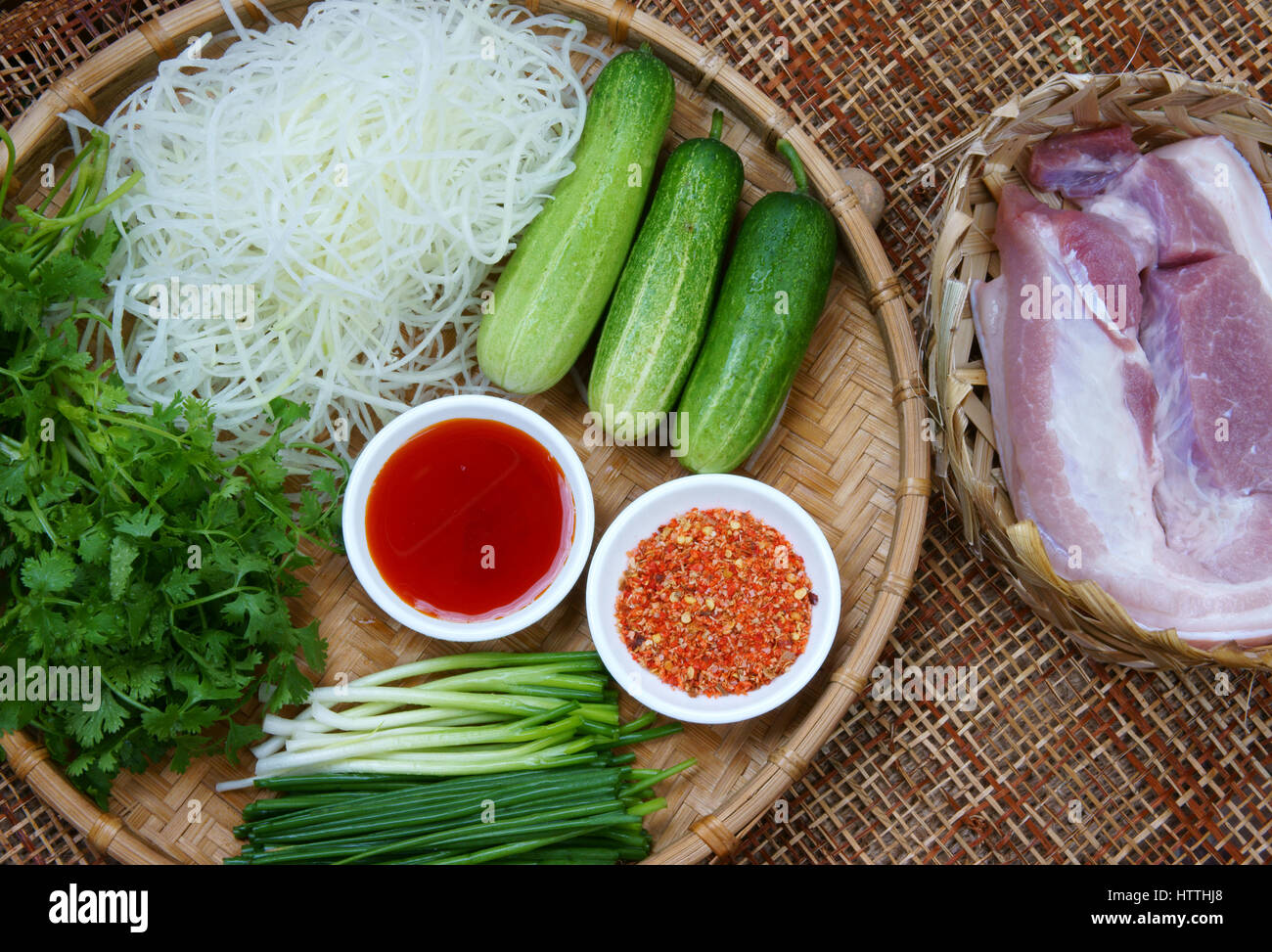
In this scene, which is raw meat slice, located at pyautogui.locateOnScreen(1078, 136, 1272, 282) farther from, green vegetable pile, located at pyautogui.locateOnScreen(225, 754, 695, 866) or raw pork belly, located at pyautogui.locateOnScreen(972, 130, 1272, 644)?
green vegetable pile, located at pyautogui.locateOnScreen(225, 754, 695, 866)

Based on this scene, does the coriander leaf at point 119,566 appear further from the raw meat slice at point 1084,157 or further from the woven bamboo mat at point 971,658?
the raw meat slice at point 1084,157

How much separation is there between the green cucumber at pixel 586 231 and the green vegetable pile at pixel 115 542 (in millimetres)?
669

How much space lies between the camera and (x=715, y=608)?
2.95m

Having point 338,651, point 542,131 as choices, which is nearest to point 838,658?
point 338,651

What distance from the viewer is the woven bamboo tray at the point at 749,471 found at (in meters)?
2.91

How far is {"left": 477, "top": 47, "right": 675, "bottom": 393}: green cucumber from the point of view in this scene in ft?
9.68

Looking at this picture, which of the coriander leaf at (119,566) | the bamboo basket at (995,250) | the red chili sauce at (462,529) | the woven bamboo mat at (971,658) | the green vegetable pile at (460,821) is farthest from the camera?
the woven bamboo mat at (971,658)

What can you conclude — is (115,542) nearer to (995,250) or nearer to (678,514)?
(678,514)

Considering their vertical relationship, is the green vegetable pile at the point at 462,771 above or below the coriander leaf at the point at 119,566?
below

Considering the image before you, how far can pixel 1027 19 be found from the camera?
3.31 metres

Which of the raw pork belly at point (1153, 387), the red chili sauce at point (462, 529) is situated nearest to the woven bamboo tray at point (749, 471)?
the red chili sauce at point (462, 529)

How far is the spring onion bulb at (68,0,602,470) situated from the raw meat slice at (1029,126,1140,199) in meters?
1.40

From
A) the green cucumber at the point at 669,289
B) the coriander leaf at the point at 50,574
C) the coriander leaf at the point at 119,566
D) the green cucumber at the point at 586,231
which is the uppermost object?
the coriander leaf at the point at 50,574

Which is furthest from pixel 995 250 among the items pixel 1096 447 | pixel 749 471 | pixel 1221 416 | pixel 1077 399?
pixel 749 471
